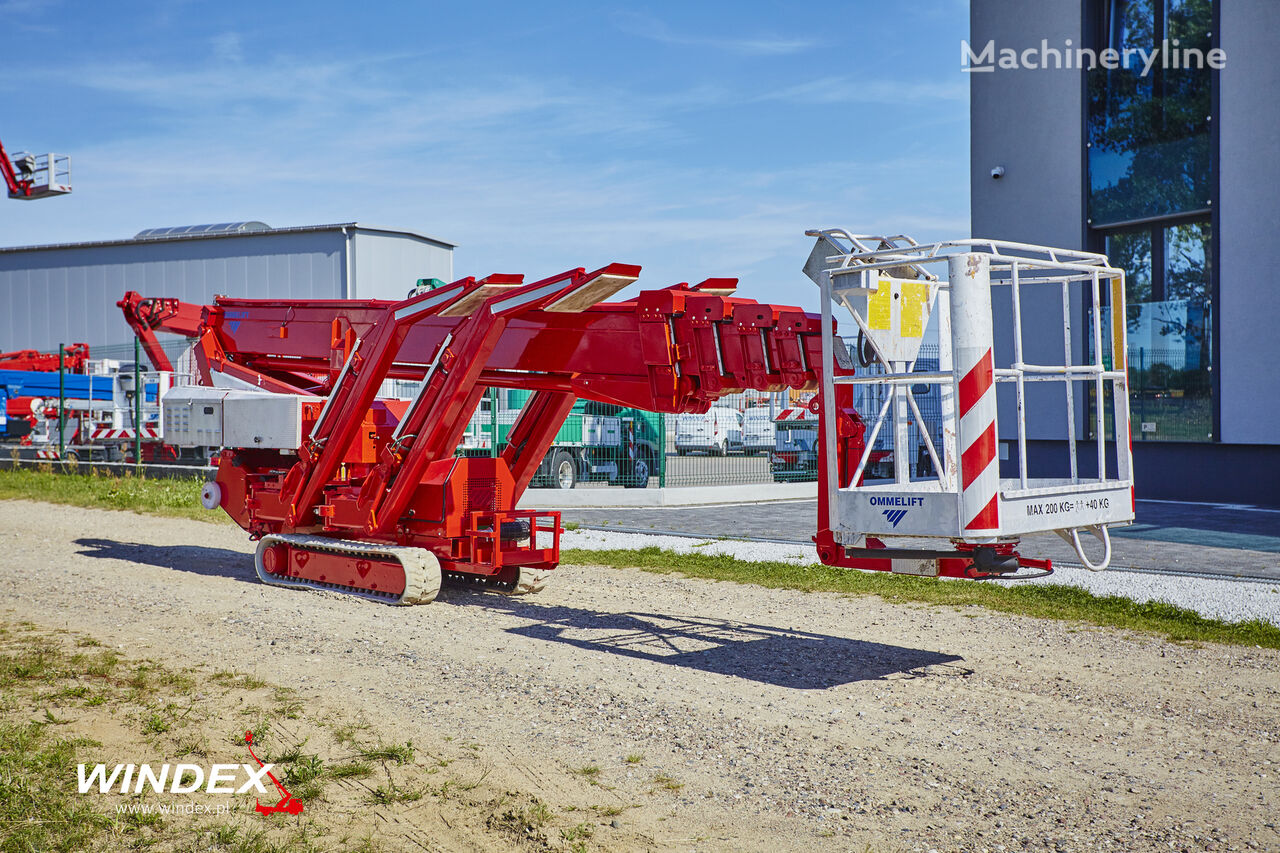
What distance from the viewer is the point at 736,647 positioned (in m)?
7.46

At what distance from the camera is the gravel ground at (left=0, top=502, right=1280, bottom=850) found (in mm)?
4277

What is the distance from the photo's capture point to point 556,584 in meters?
10.2

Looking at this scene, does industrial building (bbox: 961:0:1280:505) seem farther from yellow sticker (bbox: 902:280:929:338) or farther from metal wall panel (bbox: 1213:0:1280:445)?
yellow sticker (bbox: 902:280:929:338)

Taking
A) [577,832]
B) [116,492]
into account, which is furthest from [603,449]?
[577,832]

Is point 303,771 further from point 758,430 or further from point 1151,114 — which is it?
point 758,430

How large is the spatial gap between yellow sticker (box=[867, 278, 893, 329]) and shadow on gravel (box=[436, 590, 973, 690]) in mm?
2122

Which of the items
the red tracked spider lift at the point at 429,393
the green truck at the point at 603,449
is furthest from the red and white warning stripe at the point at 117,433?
the red tracked spider lift at the point at 429,393

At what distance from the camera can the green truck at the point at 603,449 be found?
62.6ft

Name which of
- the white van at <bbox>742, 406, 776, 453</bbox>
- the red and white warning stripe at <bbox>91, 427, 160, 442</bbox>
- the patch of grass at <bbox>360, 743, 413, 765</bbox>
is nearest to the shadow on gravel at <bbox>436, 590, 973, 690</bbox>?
the patch of grass at <bbox>360, 743, 413, 765</bbox>

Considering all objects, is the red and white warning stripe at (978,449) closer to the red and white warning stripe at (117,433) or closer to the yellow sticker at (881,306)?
the yellow sticker at (881,306)

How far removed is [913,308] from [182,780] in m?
4.71

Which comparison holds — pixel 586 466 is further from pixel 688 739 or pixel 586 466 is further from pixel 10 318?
pixel 10 318

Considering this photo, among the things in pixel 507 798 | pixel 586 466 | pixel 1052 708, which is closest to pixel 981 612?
pixel 1052 708

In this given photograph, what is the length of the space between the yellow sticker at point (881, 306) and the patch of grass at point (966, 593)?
10.9ft
